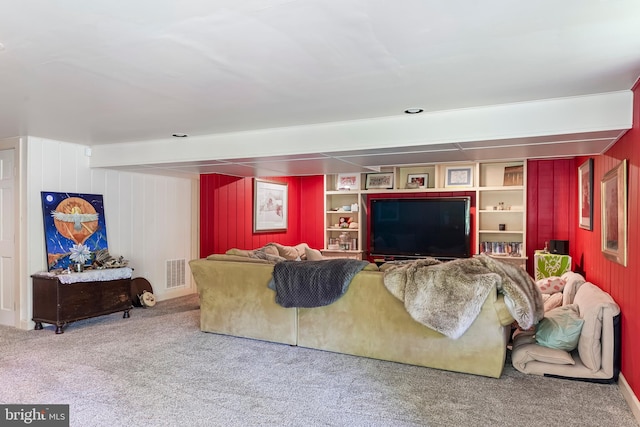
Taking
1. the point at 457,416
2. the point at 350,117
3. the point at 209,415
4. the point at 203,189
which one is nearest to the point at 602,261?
the point at 457,416

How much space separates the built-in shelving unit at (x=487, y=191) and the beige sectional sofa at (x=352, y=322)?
131 inches

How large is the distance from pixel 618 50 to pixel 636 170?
94 centimetres

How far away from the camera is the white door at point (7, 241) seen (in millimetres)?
4852

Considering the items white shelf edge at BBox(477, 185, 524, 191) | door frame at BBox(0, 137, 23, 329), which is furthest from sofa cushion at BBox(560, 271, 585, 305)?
door frame at BBox(0, 137, 23, 329)

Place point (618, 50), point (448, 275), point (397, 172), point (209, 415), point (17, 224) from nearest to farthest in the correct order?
1. point (618, 50)
2. point (209, 415)
3. point (448, 275)
4. point (17, 224)
5. point (397, 172)

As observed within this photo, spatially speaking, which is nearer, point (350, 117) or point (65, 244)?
point (350, 117)

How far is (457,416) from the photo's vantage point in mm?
2656

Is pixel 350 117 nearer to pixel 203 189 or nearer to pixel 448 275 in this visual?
pixel 448 275

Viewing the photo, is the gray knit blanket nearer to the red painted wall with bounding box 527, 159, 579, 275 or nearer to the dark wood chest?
the dark wood chest

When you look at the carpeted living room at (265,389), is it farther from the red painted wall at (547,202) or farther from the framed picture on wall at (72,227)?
the red painted wall at (547,202)

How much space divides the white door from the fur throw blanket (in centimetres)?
430

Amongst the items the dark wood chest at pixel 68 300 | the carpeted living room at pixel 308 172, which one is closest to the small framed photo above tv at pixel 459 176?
the carpeted living room at pixel 308 172

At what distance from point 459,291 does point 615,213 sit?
1359 millimetres

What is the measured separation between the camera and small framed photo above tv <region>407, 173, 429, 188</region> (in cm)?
724
